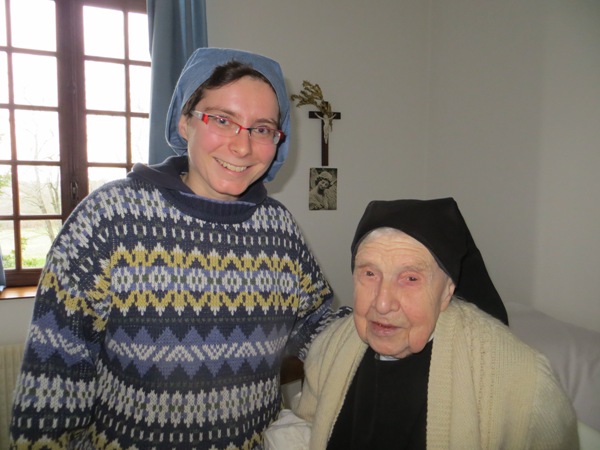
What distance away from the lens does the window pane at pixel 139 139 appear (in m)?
2.73

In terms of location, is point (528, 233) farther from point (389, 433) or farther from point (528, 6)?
point (389, 433)

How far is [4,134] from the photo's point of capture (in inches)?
94.7

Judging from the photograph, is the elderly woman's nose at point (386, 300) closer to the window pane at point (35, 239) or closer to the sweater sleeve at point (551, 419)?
the sweater sleeve at point (551, 419)

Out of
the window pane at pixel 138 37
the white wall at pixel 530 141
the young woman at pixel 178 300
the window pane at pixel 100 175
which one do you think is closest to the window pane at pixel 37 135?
the window pane at pixel 100 175

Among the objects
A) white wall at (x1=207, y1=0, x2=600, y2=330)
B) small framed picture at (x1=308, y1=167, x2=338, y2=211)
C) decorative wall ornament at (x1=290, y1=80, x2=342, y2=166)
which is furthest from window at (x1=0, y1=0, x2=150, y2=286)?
small framed picture at (x1=308, y1=167, x2=338, y2=211)

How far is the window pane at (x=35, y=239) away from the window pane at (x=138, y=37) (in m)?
1.27

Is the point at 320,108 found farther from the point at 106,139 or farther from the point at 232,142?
the point at 232,142

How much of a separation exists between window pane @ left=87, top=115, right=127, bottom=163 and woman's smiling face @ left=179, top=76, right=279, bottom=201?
1.87 metres

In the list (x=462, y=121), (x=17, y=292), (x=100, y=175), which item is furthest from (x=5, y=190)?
(x=462, y=121)

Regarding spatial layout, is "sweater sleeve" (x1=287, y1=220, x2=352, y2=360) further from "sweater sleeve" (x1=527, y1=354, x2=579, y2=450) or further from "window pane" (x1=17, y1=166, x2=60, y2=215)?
"window pane" (x1=17, y1=166, x2=60, y2=215)

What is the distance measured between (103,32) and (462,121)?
258 centimetres

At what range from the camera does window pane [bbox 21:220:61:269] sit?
8.29 feet

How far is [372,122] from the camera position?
316 centimetres

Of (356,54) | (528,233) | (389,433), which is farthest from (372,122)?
(389,433)
